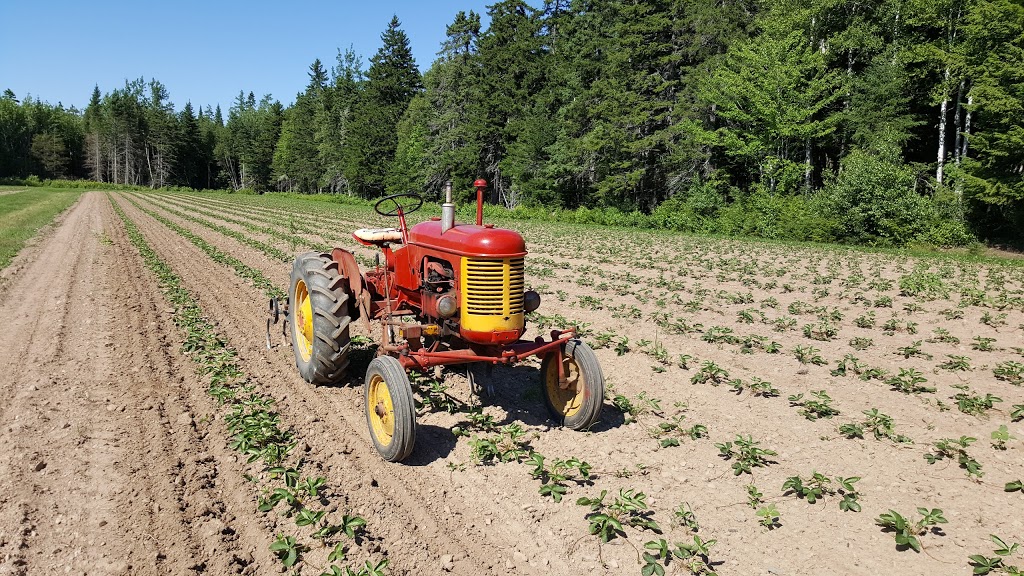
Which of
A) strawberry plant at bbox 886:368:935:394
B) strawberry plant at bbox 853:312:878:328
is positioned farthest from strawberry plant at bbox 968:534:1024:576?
strawberry plant at bbox 853:312:878:328

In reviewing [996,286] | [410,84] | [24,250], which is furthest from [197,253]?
[410,84]

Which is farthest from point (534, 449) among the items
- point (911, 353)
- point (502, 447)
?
point (911, 353)

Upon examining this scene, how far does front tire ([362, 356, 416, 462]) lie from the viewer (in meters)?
4.09

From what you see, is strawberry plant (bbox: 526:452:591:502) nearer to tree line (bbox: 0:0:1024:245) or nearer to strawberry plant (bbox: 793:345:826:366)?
strawberry plant (bbox: 793:345:826:366)

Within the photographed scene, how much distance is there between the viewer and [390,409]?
4406mm

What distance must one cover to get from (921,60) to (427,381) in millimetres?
29019

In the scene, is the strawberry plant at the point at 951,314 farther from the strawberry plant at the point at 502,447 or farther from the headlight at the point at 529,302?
the strawberry plant at the point at 502,447

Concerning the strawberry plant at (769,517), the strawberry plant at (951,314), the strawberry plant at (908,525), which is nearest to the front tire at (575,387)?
the strawberry plant at (769,517)

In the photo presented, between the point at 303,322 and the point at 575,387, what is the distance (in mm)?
3305

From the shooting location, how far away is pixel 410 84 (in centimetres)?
5956

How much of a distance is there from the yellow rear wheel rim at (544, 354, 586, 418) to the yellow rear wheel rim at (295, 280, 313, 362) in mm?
2708

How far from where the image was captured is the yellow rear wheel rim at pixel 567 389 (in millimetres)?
4891

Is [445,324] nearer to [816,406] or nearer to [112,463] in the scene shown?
[112,463]

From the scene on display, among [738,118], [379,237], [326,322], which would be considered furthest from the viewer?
[738,118]
